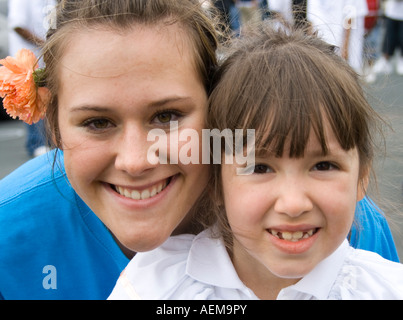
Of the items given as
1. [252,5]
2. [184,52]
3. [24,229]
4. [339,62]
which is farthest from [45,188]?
[252,5]

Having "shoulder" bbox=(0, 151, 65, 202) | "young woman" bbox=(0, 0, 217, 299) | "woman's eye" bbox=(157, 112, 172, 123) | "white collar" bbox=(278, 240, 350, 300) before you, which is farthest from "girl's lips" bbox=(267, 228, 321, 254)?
"shoulder" bbox=(0, 151, 65, 202)

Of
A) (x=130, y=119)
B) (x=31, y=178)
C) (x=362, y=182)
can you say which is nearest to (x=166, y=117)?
(x=130, y=119)

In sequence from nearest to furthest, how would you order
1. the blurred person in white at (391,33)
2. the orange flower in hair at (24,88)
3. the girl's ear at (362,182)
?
the girl's ear at (362,182)
the orange flower in hair at (24,88)
the blurred person in white at (391,33)

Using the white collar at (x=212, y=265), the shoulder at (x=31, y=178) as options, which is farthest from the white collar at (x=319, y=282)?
the shoulder at (x=31, y=178)

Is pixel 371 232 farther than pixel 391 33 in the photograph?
No

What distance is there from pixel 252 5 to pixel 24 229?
5.70 metres

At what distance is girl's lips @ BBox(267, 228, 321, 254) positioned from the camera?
1518 millimetres

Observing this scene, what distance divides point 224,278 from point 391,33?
8.00 metres

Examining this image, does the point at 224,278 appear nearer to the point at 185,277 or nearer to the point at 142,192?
the point at 185,277

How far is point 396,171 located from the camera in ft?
9.11

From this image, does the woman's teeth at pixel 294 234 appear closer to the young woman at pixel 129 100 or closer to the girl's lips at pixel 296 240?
the girl's lips at pixel 296 240

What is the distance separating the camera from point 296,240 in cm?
153

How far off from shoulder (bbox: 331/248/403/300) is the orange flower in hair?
3.54ft

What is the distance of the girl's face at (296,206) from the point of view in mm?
1472
